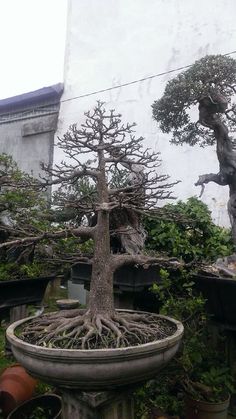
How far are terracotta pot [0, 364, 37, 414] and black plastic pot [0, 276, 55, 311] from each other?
41 centimetres

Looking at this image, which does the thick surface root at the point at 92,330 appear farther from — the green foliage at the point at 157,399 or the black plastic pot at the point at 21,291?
the black plastic pot at the point at 21,291

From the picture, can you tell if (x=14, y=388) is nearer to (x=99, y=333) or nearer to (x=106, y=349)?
(x=99, y=333)

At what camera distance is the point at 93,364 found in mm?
1103

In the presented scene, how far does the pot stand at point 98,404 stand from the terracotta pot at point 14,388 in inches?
26.1

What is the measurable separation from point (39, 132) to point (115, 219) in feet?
14.3

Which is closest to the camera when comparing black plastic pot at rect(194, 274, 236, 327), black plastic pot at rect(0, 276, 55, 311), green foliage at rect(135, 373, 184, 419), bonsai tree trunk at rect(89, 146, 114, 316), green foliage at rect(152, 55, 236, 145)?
bonsai tree trunk at rect(89, 146, 114, 316)

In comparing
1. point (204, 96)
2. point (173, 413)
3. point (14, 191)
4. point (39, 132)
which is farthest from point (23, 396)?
point (39, 132)

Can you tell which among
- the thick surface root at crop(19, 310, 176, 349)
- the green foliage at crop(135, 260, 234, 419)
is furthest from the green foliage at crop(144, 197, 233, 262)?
the thick surface root at crop(19, 310, 176, 349)

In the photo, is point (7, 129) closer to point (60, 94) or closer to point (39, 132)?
point (39, 132)

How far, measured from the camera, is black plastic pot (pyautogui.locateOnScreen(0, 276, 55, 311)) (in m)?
2.22

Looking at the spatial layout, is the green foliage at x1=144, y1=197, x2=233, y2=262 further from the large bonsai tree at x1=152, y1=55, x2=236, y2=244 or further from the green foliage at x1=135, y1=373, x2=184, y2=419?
the green foliage at x1=135, y1=373, x2=184, y2=419

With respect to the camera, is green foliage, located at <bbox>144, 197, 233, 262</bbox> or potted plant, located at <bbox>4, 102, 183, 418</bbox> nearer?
potted plant, located at <bbox>4, 102, 183, 418</bbox>

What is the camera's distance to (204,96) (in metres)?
1.94

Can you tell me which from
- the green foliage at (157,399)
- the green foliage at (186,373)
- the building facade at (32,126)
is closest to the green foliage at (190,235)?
the green foliage at (186,373)
